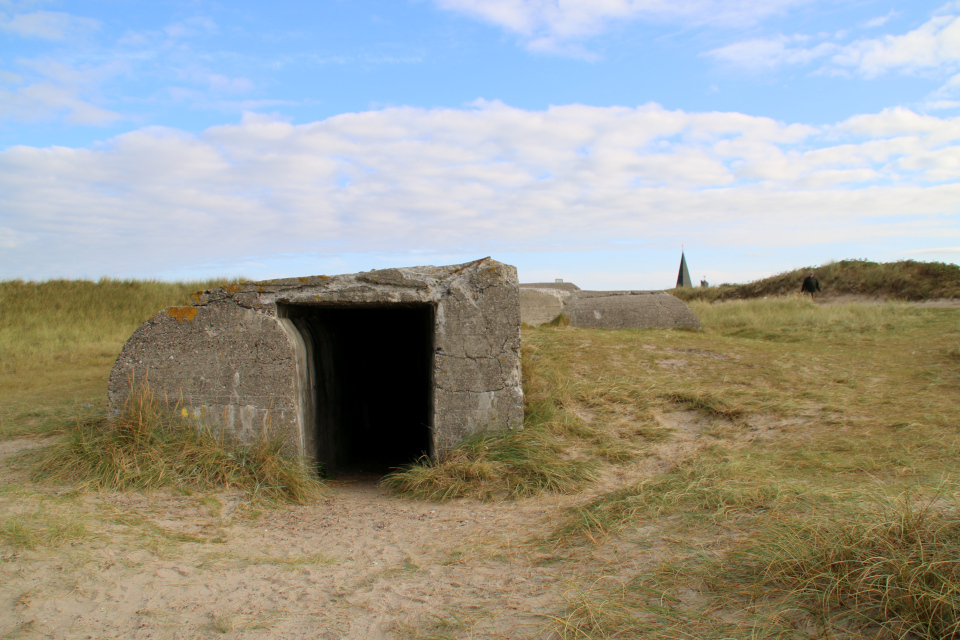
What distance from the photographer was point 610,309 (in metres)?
10.8

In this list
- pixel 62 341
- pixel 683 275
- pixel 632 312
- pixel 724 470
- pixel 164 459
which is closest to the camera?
pixel 724 470

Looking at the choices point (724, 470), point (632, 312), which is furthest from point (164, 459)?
point (632, 312)

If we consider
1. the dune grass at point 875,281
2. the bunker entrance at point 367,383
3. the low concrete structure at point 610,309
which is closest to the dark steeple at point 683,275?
the dune grass at point 875,281

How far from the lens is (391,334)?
8117mm

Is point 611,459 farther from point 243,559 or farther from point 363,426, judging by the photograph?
point 363,426

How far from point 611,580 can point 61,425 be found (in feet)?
18.2

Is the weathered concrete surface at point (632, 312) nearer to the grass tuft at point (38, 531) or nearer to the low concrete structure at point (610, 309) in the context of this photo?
the low concrete structure at point (610, 309)

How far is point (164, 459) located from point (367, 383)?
3.16m

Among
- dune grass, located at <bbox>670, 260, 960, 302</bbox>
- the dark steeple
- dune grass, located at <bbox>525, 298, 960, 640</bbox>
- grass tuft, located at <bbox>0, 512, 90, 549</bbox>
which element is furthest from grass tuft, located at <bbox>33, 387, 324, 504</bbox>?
the dark steeple

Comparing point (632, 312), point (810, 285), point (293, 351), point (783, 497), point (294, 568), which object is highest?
point (810, 285)

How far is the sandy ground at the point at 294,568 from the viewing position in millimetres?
2594

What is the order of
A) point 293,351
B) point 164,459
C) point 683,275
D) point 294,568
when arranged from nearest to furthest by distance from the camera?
point 294,568
point 164,459
point 293,351
point 683,275

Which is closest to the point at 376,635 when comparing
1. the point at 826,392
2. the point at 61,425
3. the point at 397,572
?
the point at 397,572

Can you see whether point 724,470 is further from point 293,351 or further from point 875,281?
point 875,281
